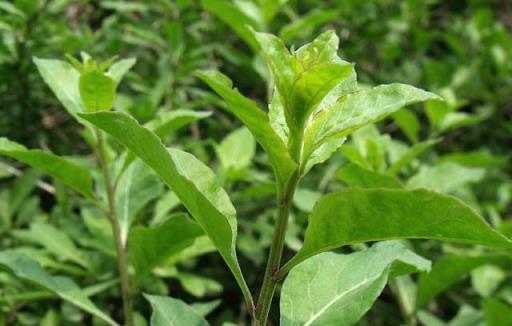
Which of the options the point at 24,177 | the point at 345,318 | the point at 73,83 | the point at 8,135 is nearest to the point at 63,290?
the point at 73,83

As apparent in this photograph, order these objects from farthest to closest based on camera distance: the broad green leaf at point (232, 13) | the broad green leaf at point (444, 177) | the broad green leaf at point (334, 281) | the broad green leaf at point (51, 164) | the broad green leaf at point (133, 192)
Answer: the broad green leaf at point (232, 13), the broad green leaf at point (444, 177), the broad green leaf at point (133, 192), the broad green leaf at point (51, 164), the broad green leaf at point (334, 281)

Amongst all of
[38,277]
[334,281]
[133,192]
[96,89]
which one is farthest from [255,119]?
[133,192]

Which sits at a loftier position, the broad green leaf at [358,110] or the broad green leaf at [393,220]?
the broad green leaf at [358,110]

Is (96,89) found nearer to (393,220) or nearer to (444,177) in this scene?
(393,220)

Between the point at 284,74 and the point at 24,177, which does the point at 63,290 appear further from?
the point at 24,177

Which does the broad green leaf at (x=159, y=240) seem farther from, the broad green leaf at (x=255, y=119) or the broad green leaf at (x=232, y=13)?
the broad green leaf at (x=232, y=13)

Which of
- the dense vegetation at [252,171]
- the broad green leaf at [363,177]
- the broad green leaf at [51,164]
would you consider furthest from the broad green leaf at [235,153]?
the broad green leaf at [51,164]
